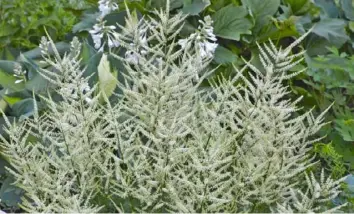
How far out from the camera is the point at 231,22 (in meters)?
3.12

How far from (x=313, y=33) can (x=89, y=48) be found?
1.23 metres

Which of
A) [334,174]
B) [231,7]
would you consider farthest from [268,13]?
[334,174]

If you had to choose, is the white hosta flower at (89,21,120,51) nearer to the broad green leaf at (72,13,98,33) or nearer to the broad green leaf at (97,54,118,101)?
the broad green leaf at (97,54,118,101)

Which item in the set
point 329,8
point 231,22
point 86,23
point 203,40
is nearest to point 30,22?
point 86,23

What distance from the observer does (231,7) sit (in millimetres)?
3154

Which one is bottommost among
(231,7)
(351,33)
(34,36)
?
(34,36)

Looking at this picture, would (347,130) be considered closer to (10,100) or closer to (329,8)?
(329,8)

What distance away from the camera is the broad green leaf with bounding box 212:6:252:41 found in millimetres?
3105

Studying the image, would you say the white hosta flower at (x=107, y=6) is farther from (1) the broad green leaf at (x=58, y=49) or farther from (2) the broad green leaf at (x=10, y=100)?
(2) the broad green leaf at (x=10, y=100)

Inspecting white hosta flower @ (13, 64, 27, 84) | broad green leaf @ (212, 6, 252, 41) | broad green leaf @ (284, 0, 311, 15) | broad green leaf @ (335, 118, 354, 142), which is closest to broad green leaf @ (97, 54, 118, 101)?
white hosta flower @ (13, 64, 27, 84)

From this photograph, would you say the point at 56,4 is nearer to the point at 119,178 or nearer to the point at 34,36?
the point at 34,36

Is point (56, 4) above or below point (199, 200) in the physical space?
below

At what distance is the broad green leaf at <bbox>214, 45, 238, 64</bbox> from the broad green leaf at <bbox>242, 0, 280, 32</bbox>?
24 centimetres

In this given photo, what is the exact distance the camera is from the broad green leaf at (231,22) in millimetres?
3105
